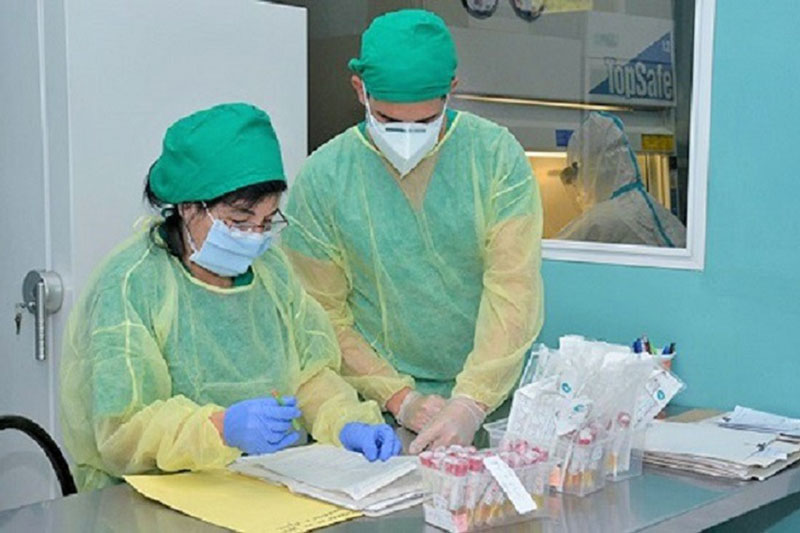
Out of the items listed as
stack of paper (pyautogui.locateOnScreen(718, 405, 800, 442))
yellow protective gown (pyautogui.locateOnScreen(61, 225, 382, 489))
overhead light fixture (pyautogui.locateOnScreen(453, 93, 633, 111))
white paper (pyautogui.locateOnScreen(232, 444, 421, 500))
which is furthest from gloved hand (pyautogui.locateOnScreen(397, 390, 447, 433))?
overhead light fixture (pyautogui.locateOnScreen(453, 93, 633, 111))

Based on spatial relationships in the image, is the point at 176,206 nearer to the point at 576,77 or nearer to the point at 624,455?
the point at 624,455

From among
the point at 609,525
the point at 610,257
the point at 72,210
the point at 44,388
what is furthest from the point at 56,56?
the point at 609,525

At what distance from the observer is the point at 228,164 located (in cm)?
155

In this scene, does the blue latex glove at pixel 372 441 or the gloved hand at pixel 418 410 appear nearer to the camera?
the blue latex glove at pixel 372 441

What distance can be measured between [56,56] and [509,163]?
951mm

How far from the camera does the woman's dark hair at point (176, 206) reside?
159 centimetres

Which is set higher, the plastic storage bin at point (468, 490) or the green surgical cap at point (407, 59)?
the green surgical cap at point (407, 59)

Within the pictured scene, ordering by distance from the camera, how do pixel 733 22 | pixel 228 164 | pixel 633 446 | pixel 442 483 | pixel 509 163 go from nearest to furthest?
pixel 442 483 → pixel 228 164 → pixel 633 446 → pixel 509 163 → pixel 733 22

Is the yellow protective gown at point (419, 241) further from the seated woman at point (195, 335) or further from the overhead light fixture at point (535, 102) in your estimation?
the overhead light fixture at point (535, 102)

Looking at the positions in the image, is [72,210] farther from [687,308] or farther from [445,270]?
[687,308]

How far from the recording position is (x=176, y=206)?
64.4 inches

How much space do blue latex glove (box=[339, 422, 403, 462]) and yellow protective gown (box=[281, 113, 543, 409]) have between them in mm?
299

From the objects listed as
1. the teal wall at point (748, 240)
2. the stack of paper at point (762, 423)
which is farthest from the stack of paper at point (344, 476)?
the teal wall at point (748, 240)

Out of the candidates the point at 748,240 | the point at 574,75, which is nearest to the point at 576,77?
the point at 574,75
